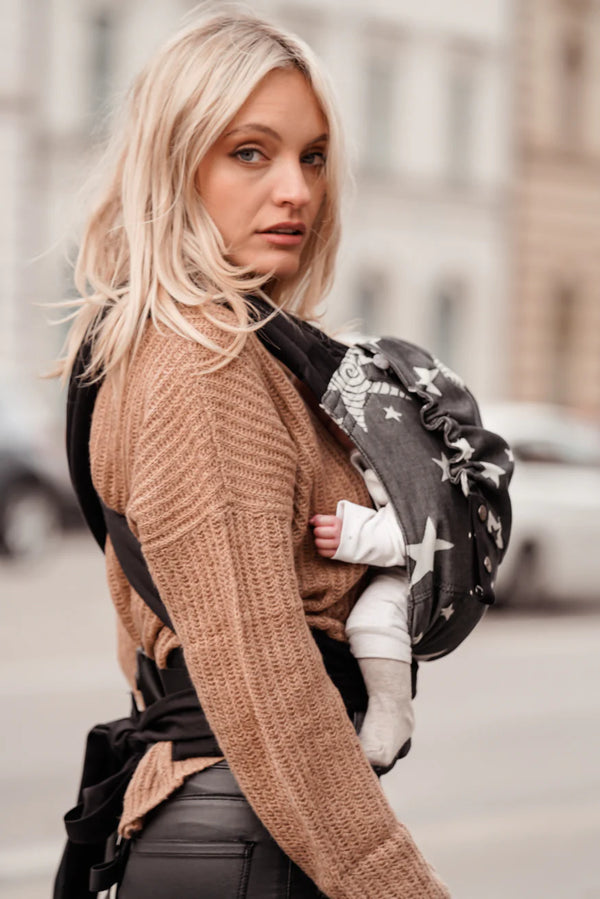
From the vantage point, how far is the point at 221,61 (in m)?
2.02

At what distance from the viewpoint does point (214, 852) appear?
1.92 m

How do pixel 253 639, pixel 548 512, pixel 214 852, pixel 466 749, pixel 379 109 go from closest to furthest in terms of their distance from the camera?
pixel 253 639 → pixel 214 852 → pixel 466 749 → pixel 548 512 → pixel 379 109

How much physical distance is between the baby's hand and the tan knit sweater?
105 mm

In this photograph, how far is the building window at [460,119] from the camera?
2695 cm

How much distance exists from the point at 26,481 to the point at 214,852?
44.2 feet

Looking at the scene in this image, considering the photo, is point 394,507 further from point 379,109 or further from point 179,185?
point 379,109

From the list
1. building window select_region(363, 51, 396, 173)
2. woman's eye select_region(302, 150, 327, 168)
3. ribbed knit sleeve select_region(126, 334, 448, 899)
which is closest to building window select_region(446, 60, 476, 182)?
building window select_region(363, 51, 396, 173)

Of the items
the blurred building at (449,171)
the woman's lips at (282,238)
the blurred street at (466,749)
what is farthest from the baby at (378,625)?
the blurred building at (449,171)

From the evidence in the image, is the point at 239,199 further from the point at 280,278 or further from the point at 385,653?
the point at 385,653

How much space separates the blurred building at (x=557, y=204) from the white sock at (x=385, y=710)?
2577 centimetres

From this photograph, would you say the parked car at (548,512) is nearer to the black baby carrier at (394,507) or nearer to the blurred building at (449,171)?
the black baby carrier at (394,507)

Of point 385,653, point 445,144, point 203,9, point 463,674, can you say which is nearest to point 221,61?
point 203,9

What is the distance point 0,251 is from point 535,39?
11.6m

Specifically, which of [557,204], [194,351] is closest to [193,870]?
[194,351]
